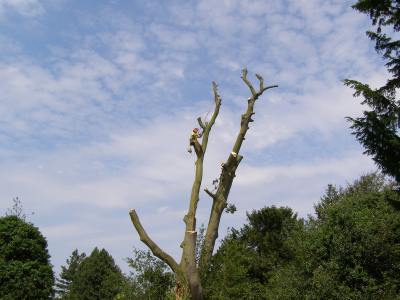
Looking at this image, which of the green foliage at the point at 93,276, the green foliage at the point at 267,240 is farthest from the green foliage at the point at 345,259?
the green foliage at the point at 93,276

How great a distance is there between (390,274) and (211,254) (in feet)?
33.4

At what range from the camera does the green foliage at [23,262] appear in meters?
22.6

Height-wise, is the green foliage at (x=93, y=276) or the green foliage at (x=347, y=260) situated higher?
the green foliage at (x=93, y=276)

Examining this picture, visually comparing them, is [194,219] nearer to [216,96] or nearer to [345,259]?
[216,96]

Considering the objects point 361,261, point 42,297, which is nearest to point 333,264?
point 361,261

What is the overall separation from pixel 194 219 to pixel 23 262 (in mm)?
14043

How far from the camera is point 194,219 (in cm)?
1315

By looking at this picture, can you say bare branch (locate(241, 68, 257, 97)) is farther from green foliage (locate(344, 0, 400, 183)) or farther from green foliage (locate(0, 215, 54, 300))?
green foliage (locate(0, 215, 54, 300))

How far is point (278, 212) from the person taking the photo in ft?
104

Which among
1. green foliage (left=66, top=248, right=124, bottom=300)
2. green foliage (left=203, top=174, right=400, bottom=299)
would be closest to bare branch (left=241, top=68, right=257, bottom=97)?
green foliage (left=203, top=174, right=400, bottom=299)

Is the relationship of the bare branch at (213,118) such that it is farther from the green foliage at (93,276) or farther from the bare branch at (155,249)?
the green foliage at (93,276)

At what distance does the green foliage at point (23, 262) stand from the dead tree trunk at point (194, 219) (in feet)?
41.3

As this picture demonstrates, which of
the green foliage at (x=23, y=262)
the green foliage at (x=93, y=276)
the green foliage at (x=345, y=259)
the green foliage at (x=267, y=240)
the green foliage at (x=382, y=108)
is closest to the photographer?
the green foliage at (x=382, y=108)

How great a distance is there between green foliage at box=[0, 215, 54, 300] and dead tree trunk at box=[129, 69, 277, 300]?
1258 cm
